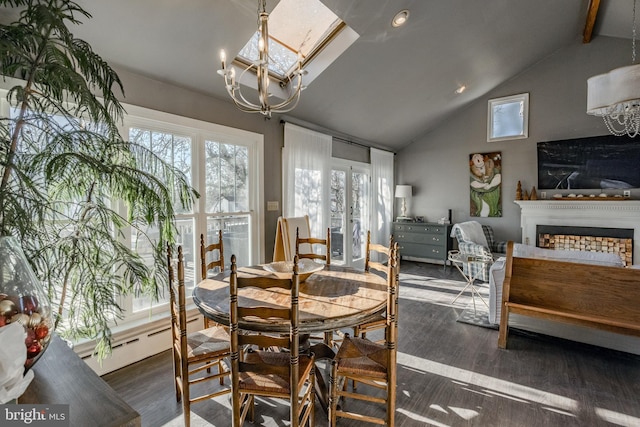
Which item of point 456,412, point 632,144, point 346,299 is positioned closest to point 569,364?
point 456,412

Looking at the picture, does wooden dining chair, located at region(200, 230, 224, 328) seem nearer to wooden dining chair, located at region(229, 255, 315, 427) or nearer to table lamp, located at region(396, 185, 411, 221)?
wooden dining chair, located at region(229, 255, 315, 427)

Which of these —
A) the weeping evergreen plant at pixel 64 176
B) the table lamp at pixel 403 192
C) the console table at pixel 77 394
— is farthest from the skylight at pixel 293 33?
the table lamp at pixel 403 192

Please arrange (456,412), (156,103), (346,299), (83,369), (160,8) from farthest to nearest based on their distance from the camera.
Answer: (156,103) → (160,8) → (456,412) → (346,299) → (83,369)

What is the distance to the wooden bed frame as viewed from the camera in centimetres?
249

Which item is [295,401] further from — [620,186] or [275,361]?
[620,186]

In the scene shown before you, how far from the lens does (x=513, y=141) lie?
5684 millimetres

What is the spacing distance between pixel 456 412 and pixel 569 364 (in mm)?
1343

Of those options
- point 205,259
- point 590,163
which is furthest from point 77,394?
point 590,163

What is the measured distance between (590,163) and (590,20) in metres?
2.06

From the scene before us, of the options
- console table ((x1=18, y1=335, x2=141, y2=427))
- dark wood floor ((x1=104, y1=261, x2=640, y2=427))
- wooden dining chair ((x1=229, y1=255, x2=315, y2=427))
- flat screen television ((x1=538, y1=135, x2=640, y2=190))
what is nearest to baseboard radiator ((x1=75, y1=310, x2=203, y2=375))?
dark wood floor ((x1=104, y1=261, x2=640, y2=427))

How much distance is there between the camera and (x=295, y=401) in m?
1.47

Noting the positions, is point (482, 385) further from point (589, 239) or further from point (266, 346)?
point (589, 239)

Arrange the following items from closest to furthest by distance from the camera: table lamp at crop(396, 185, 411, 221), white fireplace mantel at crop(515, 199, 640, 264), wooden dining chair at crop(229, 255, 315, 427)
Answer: wooden dining chair at crop(229, 255, 315, 427), white fireplace mantel at crop(515, 199, 640, 264), table lamp at crop(396, 185, 411, 221)

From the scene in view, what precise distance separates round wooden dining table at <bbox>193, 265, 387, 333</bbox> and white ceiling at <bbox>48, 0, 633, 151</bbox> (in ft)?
6.11
